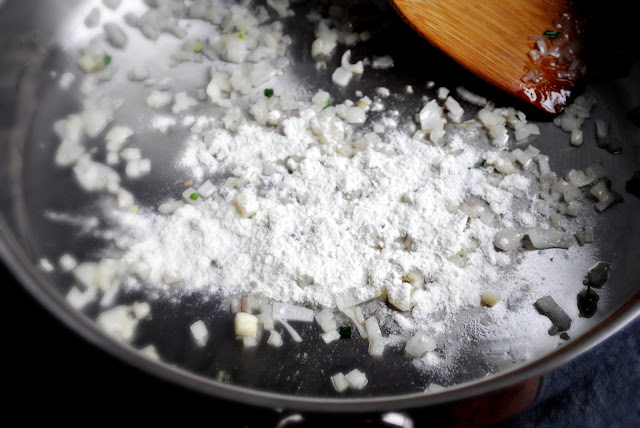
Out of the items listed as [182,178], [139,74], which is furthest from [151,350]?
[139,74]

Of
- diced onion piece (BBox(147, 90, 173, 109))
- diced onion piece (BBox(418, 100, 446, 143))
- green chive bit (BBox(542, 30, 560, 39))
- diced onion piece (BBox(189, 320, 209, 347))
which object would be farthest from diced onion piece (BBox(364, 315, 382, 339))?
green chive bit (BBox(542, 30, 560, 39))

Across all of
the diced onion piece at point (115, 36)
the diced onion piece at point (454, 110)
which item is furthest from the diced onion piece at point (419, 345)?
the diced onion piece at point (115, 36)

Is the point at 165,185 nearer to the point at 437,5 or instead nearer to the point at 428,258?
the point at 428,258

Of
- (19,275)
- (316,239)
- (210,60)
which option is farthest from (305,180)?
(19,275)

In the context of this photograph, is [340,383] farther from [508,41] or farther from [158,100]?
[508,41]

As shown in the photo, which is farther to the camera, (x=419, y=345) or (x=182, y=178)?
(x=182, y=178)

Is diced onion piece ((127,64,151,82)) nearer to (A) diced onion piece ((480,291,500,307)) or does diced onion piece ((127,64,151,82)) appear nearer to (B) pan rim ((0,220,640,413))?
(B) pan rim ((0,220,640,413))
